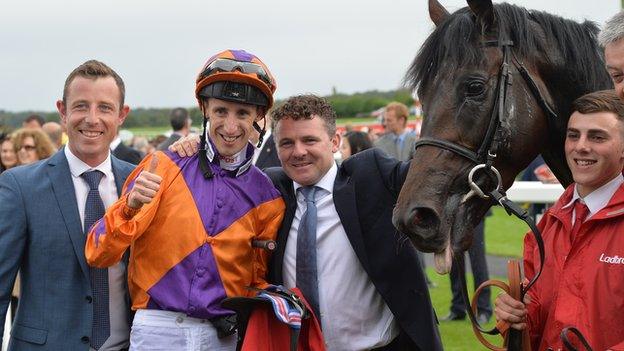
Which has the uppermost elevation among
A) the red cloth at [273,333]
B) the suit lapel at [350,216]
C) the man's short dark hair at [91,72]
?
the man's short dark hair at [91,72]

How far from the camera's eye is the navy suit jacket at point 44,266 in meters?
3.25

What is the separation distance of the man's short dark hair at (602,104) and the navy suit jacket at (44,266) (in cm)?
191

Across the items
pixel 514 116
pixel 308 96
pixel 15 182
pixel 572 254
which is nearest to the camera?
pixel 572 254

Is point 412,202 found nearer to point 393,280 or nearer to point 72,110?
point 393,280

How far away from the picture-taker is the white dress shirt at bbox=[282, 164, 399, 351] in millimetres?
3365

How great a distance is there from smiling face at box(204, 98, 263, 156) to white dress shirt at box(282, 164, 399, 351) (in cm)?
42

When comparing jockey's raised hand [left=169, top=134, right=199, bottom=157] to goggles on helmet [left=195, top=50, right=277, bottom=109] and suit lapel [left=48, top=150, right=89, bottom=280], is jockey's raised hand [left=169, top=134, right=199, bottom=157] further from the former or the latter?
suit lapel [left=48, top=150, right=89, bottom=280]

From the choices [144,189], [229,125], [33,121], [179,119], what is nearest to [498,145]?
[229,125]

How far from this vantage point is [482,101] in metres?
3.07

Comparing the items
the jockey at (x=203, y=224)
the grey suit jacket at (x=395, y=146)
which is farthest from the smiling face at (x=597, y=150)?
the grey suit jacket at (x=395, y=146)

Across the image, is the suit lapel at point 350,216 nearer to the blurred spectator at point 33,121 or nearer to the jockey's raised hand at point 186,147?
the jockey's raised hand at point 186,147

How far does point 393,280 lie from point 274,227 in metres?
0.52

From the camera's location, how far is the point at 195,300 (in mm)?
3148

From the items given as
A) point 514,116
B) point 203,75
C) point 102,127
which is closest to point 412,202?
point 514,116
